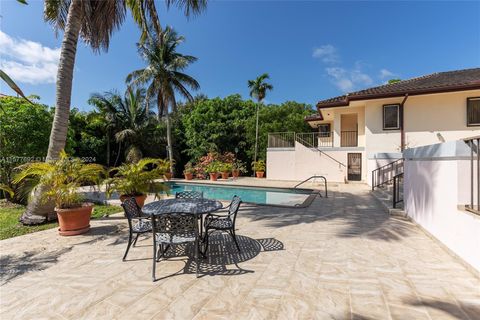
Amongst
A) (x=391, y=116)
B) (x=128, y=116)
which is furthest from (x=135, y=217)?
(x=128, y=116)

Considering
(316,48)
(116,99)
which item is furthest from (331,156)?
(116,99)

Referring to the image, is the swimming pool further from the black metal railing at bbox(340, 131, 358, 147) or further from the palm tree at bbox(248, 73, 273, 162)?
the palm tree at bbox(248, 73, 273, 162)

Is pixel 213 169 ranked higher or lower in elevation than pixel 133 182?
higher

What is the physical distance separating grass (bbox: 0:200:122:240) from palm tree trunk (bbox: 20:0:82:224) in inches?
9.6

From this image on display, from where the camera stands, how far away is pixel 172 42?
61.8 ft

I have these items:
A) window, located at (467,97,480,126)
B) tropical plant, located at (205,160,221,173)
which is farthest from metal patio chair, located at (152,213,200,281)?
window, located at (467,97,480,126)

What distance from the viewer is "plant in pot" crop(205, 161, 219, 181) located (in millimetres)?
18203

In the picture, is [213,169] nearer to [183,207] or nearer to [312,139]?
[312,139]

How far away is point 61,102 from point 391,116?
15.5 m

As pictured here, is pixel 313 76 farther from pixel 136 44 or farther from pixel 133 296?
pixel 133 296

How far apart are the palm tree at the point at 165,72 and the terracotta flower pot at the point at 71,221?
13.0 metres

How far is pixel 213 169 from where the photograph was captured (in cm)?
1859

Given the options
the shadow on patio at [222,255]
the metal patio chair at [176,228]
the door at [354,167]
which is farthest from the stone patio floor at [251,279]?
the door at [354,167]

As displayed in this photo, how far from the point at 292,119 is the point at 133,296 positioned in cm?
2066
